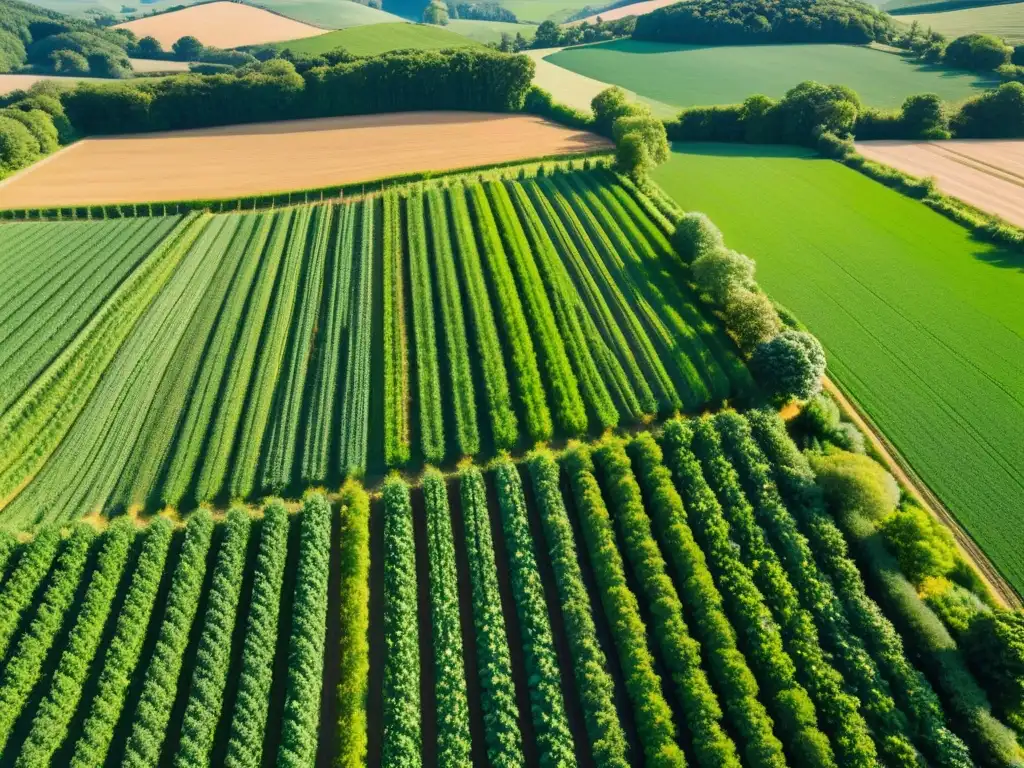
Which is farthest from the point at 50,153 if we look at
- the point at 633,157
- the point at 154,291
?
the point at 633,157

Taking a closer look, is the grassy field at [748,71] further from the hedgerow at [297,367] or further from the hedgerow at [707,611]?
the hedgerow at [707,611]

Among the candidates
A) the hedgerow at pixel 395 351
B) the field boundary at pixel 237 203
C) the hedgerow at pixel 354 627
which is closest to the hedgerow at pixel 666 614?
the hedgerow at pixel 395 351

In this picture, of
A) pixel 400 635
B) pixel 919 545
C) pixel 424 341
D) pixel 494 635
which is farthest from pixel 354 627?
pixel 919 545

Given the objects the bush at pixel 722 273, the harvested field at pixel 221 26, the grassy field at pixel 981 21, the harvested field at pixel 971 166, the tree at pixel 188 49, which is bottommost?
the bush at pixel 722 273

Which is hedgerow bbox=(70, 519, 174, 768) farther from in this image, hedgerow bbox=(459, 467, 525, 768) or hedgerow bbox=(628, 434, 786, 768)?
hedgerow bbox=(628, 434, 786, 768)

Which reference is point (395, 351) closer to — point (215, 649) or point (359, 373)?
point (359, 373)

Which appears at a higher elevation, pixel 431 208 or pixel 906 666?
pixel 431 208

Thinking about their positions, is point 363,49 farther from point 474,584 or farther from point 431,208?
point 474,584
